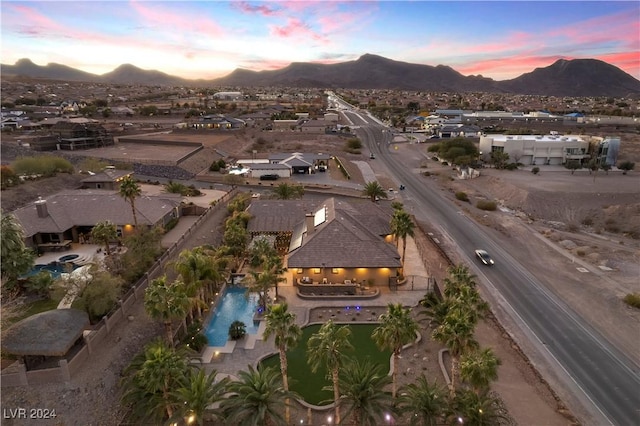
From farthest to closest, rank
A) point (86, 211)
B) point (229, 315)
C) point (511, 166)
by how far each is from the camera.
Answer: point (511, 166)
point (86, 211)
point (229, 315)

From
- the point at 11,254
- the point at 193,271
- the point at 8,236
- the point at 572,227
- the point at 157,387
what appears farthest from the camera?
the point at 572,227

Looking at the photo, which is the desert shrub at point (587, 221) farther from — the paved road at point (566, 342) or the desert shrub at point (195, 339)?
the desert shrub at point (195, 339)

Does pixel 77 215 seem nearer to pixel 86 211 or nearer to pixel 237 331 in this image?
pixel 86 211

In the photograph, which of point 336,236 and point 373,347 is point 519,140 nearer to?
point 336,236

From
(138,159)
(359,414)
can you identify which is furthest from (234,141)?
(359,414)

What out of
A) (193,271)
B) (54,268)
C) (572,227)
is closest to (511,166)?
(572,227)

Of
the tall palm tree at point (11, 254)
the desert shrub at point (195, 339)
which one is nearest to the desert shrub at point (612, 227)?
the desert shrub at point (195, 339)

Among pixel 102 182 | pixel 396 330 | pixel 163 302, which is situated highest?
pixel 396 330
